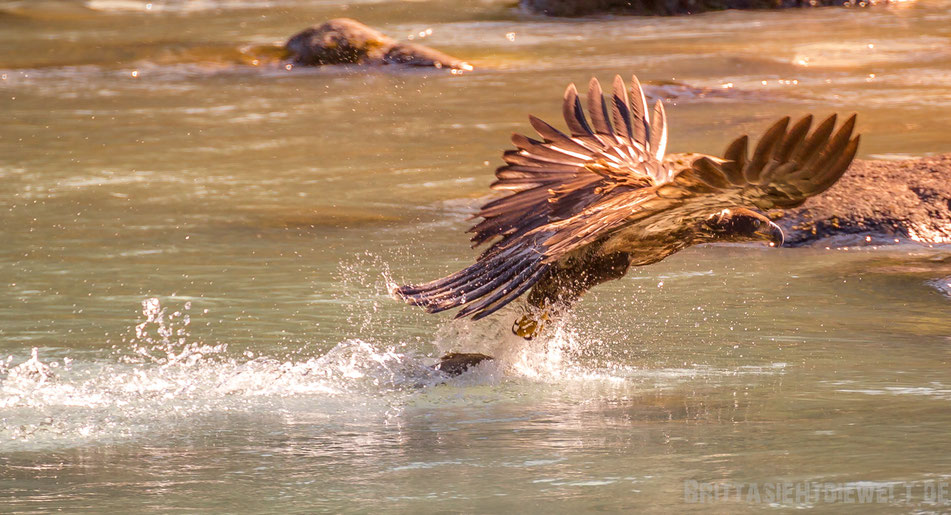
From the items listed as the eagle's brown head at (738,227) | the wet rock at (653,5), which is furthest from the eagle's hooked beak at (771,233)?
the wet rock at (653,5)

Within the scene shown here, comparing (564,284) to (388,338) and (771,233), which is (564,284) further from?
(388,338)

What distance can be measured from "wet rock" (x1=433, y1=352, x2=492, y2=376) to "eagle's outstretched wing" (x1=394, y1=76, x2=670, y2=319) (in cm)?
49

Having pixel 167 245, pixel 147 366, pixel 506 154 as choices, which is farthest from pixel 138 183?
pixel 506 154

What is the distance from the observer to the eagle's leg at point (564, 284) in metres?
6.12

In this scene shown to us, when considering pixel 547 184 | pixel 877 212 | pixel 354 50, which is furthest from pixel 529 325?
pixel 354 50

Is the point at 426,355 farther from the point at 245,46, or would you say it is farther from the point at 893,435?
the point at 245,46

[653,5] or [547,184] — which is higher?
[547,184]

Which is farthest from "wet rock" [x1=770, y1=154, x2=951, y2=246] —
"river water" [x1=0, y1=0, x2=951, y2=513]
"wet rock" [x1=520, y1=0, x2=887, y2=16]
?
"wet rock" [x1=520, y1=0, x2=887, y2=16]

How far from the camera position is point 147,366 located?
272 inches

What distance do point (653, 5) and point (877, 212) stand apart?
15.8m

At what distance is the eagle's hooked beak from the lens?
5785mm

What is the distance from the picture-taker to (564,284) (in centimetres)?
635

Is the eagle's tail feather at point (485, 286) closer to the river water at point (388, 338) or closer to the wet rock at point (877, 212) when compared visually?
the river water at point (388, 338)

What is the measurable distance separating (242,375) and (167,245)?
126 inches
